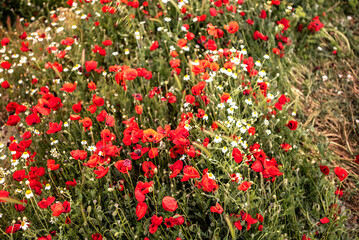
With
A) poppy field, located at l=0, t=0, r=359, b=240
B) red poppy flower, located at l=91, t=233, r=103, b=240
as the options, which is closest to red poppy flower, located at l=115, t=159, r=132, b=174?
poppy field, located at l=0, t=0, r=359, b=240

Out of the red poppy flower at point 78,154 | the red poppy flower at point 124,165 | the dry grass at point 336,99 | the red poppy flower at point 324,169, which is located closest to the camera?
the red poppy flower at point 124,165

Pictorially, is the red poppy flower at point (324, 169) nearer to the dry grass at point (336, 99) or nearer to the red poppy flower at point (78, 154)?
the dry grass at point (336, 99)

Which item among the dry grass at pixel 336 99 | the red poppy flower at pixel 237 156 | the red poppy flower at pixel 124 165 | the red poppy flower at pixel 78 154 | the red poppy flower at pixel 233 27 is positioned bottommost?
the dry grass at pixel 336 99

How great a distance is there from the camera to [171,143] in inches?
104

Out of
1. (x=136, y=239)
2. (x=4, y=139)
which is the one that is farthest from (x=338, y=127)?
(x=4, y=139)

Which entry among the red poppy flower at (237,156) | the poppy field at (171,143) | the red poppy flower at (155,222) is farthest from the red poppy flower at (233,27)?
the red poppy flower at (155,222)

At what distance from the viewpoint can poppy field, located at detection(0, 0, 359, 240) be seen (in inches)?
83.5

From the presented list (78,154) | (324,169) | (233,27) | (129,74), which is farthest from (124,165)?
(233,27)

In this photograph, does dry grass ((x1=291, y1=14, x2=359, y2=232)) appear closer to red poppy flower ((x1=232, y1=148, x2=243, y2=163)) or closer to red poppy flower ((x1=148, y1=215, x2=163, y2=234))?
red poppy flower ((x1=232, y1=148, x2=243, y2=163))

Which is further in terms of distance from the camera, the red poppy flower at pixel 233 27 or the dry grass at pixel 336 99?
the dry grass at pixel 336 99

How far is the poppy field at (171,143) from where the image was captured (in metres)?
2.12

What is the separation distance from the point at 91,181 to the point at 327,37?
3157 millimetres

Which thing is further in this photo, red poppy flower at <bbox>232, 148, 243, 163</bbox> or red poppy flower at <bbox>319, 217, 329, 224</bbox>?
red poppy flower at <bbox>319, 217, 329, 224</bbox>

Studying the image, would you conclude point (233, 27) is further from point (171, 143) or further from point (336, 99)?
point (336, 99)
